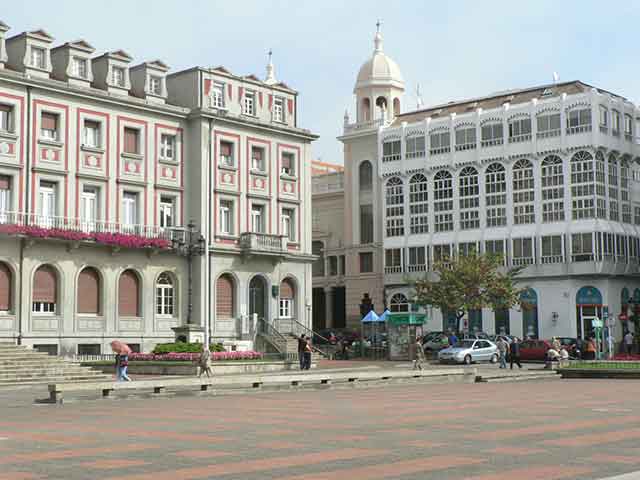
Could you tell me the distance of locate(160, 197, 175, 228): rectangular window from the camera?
49.1 metres

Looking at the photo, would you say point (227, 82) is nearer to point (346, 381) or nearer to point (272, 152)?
point (272, 152)

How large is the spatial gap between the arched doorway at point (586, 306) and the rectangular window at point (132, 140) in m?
32.3

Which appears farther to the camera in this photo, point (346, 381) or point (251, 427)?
point (346, 381)

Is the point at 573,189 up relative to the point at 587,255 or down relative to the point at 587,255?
up

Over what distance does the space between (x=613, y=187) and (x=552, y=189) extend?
13.5 feet

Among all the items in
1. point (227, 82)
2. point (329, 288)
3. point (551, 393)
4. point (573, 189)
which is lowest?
point (551, 393)

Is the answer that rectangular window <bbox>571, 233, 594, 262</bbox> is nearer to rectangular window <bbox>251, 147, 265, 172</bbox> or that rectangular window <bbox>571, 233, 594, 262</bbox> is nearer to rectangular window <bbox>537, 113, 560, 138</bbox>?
rectangular window <bbox>537, 113, 560, 138</bbox>

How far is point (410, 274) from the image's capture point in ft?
238

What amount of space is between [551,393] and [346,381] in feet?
23.5

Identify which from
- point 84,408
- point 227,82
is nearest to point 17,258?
point 227,82

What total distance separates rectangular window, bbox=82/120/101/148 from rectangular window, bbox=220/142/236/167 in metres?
7.25

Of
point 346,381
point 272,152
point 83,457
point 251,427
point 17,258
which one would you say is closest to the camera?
point 83,457

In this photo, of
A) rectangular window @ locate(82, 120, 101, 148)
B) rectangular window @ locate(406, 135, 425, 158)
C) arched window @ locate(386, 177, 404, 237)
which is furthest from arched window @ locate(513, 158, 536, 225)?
rectangular window @ locate(82, 120, 101, 148)

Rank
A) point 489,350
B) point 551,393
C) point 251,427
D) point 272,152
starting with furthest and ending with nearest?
point 272,152, point 489,350, point 551,393, point 251,427
